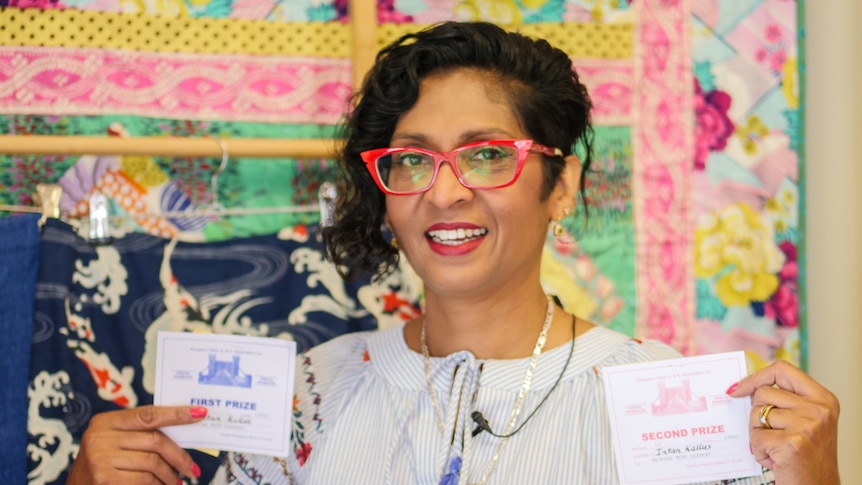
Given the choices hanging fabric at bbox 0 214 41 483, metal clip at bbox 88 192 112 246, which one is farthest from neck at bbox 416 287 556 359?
hanging fabric at bbox 0 214 41 483

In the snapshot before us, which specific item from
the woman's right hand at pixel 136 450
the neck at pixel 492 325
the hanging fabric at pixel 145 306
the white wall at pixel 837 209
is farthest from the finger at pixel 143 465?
the white wall at pixel 837 209

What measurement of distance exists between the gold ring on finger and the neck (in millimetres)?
403

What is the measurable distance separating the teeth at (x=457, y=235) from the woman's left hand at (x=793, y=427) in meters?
0.46

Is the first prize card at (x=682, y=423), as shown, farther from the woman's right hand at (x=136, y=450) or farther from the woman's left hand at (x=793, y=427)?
the woman's right hand at (x=136, y=450)

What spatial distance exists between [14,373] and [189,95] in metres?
0.65

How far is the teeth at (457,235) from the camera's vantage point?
146 cm

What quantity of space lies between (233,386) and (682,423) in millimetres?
688

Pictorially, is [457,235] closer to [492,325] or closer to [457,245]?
[457,245]

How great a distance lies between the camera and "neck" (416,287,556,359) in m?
1.56

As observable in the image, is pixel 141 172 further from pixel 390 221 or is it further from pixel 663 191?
pixel 663 191

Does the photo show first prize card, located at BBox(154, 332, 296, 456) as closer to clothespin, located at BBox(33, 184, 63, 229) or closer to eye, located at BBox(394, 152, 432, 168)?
eye, located at BBox(394, 152, 432, 168)

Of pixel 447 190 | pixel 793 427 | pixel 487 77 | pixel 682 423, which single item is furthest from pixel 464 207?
pixel 793 427

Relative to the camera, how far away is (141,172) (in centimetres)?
191

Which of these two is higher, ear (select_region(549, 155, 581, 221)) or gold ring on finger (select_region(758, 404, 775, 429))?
ear (select_region(549, 155, 581, 221))
